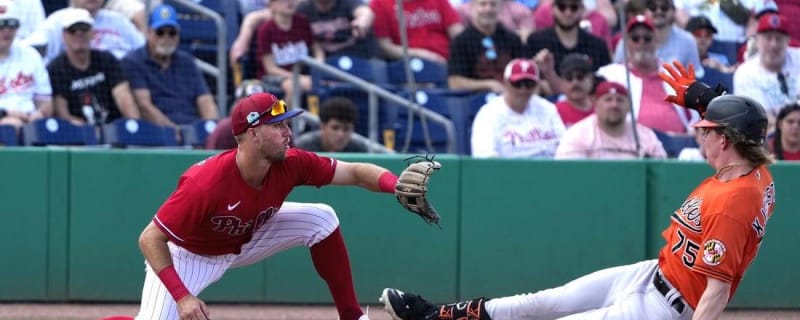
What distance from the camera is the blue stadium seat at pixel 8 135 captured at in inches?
330

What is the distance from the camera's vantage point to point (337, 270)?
625 centimetres

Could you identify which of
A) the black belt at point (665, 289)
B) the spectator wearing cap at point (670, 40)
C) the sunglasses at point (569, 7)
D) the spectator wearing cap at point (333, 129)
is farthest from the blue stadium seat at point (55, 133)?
the black belt at point (665, 289)

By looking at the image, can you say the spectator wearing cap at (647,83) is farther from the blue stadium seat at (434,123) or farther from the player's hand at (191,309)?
the player's hand at (191,309)

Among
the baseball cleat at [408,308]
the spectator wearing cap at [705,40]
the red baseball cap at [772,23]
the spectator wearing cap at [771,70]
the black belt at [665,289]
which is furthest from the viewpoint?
the spectator wearing cap at [705,40]

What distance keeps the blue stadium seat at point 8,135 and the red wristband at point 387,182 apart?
147 inches

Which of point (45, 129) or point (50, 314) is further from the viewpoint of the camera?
point (45, 129)

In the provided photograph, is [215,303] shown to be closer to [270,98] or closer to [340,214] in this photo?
[340,214]

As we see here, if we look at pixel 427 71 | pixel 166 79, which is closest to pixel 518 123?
pixel 427 71

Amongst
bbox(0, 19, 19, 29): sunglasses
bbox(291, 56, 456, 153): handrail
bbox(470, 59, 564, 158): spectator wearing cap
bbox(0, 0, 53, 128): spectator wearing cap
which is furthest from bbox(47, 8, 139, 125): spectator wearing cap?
bbox(470, 59, 564, 158): spectator wearing cap

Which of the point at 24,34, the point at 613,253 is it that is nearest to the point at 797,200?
the point at 613,253

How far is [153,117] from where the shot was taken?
8.98m

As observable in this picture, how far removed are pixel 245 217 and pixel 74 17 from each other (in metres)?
3.74

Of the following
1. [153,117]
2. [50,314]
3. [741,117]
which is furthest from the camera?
[153,117]

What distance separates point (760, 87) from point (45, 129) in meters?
5.50
